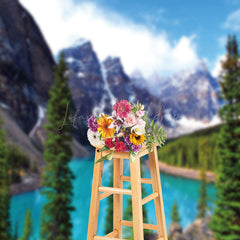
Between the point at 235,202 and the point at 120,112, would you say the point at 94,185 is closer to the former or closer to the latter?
the point at 120,112

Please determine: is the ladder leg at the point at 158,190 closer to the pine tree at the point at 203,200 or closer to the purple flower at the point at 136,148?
the purple flower at the point at 136,148

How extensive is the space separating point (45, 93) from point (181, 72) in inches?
338

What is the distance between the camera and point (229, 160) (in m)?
6.92

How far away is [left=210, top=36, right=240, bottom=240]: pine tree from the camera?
22.5 feet

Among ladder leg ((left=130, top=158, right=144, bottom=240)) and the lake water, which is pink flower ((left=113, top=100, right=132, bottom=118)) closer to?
ladder leg ((left=130, top=158, right=144, bottom=240))

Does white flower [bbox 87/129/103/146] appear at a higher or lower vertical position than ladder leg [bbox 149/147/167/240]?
higher

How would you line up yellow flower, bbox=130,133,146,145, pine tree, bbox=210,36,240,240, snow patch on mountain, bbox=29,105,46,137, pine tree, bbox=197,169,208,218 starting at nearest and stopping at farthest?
yellow flower, bbox=130,133,146,145
pine tree, bbox=210,36,240,240
pine tree, bbox=197,169,208,218
snow patch on mountain, bbox=29,105,46,137

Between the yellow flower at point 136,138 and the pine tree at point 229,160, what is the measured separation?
5442 millimetres

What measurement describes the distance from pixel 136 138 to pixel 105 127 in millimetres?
223

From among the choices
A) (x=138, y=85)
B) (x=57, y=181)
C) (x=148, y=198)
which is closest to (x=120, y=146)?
(x=148, y=198)

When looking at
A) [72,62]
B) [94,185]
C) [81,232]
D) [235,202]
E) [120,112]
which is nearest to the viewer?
[120,112]

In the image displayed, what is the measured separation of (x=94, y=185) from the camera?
2186mm

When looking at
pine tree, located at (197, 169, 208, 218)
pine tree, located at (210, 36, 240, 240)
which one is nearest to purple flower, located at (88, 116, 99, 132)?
pine tree, located at (210, 36, 240, 240)

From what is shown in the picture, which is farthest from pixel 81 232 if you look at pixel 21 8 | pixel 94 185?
pixel 21 8
